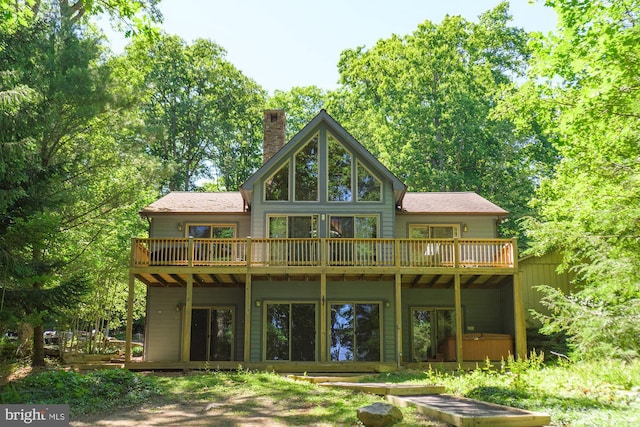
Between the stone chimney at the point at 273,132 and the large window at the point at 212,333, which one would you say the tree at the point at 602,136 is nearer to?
the stone chimney at the point at 273,132

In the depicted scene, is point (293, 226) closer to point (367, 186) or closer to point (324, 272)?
point (324, 272)

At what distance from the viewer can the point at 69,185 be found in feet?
63.4

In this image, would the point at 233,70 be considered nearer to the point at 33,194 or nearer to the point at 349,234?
the point at 349,234

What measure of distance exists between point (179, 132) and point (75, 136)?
61.4 ft

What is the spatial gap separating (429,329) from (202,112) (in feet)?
77.9

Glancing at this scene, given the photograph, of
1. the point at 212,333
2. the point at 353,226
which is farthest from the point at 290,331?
the point at 353,226

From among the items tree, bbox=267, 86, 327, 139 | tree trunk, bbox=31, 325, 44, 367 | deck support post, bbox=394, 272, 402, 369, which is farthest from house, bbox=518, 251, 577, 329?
tree, bbox=267, 86, 327, 139

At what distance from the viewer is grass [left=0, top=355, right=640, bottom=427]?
8.22m

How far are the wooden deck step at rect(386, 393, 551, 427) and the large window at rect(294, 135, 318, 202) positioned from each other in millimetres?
10931

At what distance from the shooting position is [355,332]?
1942 centimetres

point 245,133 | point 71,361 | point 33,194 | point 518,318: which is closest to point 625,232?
point 518,318

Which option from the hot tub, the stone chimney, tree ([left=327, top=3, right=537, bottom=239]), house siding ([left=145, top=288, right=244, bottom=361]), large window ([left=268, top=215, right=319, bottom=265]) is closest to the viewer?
the hot tub

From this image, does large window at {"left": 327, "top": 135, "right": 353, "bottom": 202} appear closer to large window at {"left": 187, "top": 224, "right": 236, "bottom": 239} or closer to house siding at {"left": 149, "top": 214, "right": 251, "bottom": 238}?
house siding at {"left": 149, "top": 214, "right": 251, "bottom": 238}

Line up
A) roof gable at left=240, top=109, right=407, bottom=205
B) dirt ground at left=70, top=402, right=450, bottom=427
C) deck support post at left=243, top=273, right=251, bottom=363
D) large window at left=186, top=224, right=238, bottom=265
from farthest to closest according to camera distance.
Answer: roof gable at left=240, top=109, right=407, bottom=205
large window at left=186, top=224, right=238, bottom=265
deck support post at left=243, top=273, right=251, bottom=363
dirt ground at left=70, top=402, right=450, bottom=427
